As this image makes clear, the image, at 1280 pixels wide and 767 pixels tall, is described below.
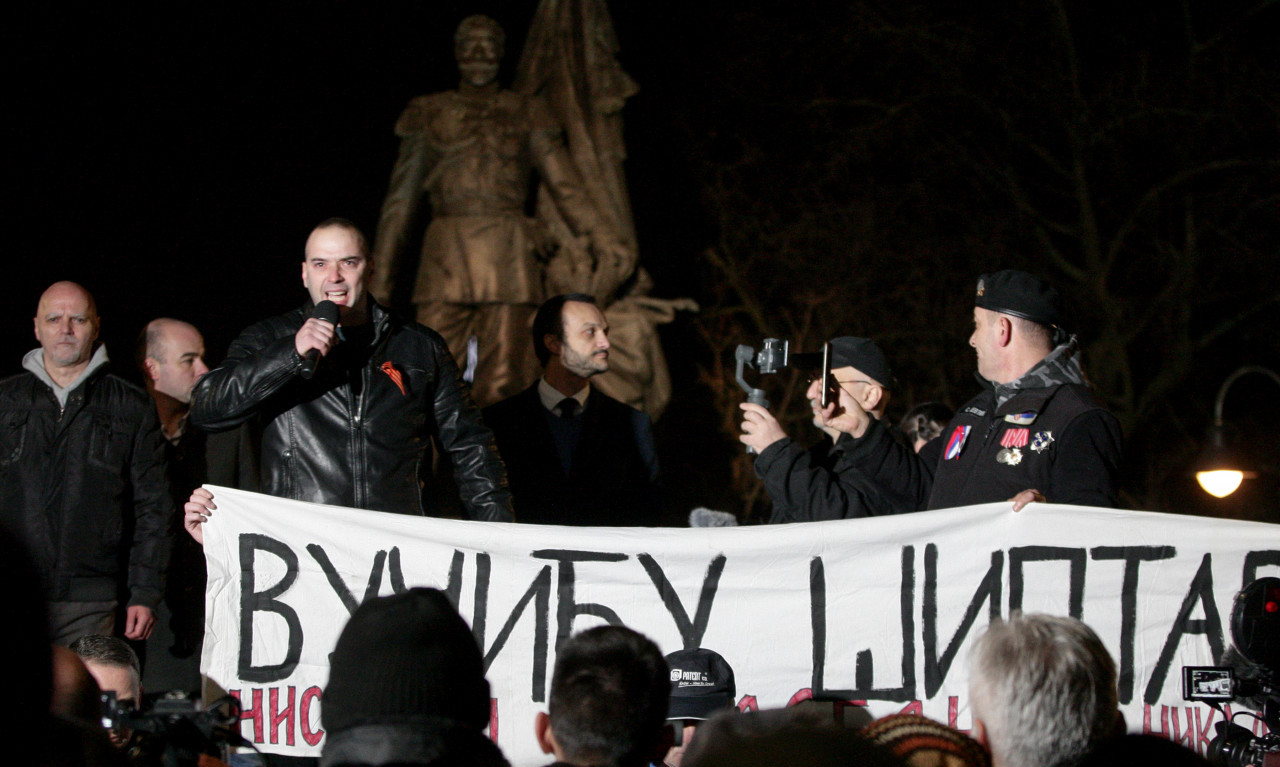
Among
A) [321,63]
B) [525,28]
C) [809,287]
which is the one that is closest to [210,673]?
[321,63]

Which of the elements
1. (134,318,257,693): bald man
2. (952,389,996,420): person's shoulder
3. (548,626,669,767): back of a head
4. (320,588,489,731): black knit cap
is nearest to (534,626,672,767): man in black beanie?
(548,626,669,767): back of a head

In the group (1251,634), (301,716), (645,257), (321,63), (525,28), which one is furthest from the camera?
(645,257)

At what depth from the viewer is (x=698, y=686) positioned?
3352 millimetres

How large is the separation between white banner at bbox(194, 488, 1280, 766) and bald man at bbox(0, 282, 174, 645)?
70cm

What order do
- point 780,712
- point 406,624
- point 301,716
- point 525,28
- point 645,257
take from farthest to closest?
point 645,257 < point 525,28 < point 301,716 < point 406,624 < point 780,712

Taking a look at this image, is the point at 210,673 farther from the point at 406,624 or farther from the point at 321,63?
the point at 321,63

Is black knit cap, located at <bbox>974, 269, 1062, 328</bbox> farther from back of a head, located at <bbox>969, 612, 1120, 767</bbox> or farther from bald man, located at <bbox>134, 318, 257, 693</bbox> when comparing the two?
bald man, located at <bbox>134, 318, 257, 693</bbox>

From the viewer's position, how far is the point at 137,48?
9555 mm

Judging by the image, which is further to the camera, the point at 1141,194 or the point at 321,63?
the point at 1141,194

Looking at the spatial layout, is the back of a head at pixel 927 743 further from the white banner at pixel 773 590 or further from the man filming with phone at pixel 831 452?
the man filming with phone at pixel 831 452

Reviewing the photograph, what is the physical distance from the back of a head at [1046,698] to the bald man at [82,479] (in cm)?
325

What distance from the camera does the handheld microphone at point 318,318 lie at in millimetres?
4193

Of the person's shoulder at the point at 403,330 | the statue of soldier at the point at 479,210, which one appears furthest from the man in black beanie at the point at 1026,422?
the statue of soldier at the point at 479,210

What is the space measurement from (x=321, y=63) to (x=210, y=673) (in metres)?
7.43
